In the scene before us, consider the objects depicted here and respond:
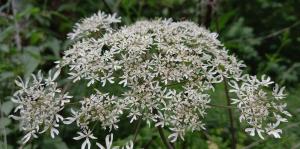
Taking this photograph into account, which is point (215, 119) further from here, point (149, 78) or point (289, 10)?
point (289, 10)

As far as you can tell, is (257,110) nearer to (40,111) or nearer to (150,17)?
(40,111)

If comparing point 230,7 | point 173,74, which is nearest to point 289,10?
point 230,7

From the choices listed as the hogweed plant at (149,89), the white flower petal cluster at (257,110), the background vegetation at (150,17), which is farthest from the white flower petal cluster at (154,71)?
the background vegetation at (150,17)

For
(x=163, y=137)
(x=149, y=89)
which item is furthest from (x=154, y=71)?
(x=163, y=137)

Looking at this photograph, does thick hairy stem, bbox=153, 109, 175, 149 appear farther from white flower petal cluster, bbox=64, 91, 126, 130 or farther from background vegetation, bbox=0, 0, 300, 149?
background vegetation, bbox=0, 0, 300, 149

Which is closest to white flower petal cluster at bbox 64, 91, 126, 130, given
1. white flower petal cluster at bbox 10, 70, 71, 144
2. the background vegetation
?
white flower petal cluster at bbox 10, 70, 71, 144

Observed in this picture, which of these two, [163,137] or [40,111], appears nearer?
[40,111]

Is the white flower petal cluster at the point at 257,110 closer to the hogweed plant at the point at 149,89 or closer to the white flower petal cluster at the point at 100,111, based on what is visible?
the hogweed plant at the point at 149,89
